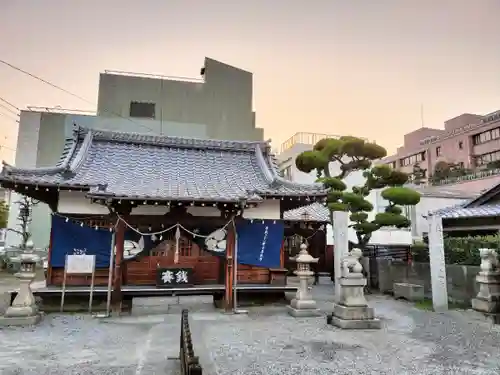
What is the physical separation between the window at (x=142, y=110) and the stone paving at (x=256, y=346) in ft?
64.8

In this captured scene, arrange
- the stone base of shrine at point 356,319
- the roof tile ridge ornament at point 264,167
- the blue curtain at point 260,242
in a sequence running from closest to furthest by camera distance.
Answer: the stone base of shrine at point 356,319
the blue curtain at point 260,242
the roof tile ridge ornament at point 264,167

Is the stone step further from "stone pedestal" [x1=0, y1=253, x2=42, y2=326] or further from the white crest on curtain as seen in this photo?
"stone pedestal" [x1=0, y1=253, x2=42, y2=326]

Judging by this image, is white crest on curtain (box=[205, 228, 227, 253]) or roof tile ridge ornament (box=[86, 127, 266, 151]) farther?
roof tile ridge ornament (box=[86, 127, 266, 151])

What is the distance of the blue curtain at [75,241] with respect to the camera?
459 inches

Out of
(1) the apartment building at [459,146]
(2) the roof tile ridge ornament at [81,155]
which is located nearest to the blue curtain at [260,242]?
(2) the roof tile ridge ornament at [81,155]

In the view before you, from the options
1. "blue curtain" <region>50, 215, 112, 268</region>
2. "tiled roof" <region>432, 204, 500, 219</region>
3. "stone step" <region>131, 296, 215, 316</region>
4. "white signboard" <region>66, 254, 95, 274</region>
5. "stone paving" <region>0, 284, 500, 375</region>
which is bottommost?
"stone paving" <region>0, 284, 500, 375</region>

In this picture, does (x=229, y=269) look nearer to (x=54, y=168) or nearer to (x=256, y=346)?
(x=256, y=346)

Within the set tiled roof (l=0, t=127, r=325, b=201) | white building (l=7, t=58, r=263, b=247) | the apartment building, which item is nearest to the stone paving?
tiled roof (l=0, t=127, r=325, b=201)

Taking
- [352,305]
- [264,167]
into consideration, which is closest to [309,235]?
[264,167]

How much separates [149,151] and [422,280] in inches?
486

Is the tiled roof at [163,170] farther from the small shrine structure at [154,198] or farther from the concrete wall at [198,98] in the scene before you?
the concrete wall at [198,98]

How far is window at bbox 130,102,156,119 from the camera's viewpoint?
2831 centimetres

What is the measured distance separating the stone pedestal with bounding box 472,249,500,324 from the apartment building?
32262 millimetres

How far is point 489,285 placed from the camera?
11.4 meters
